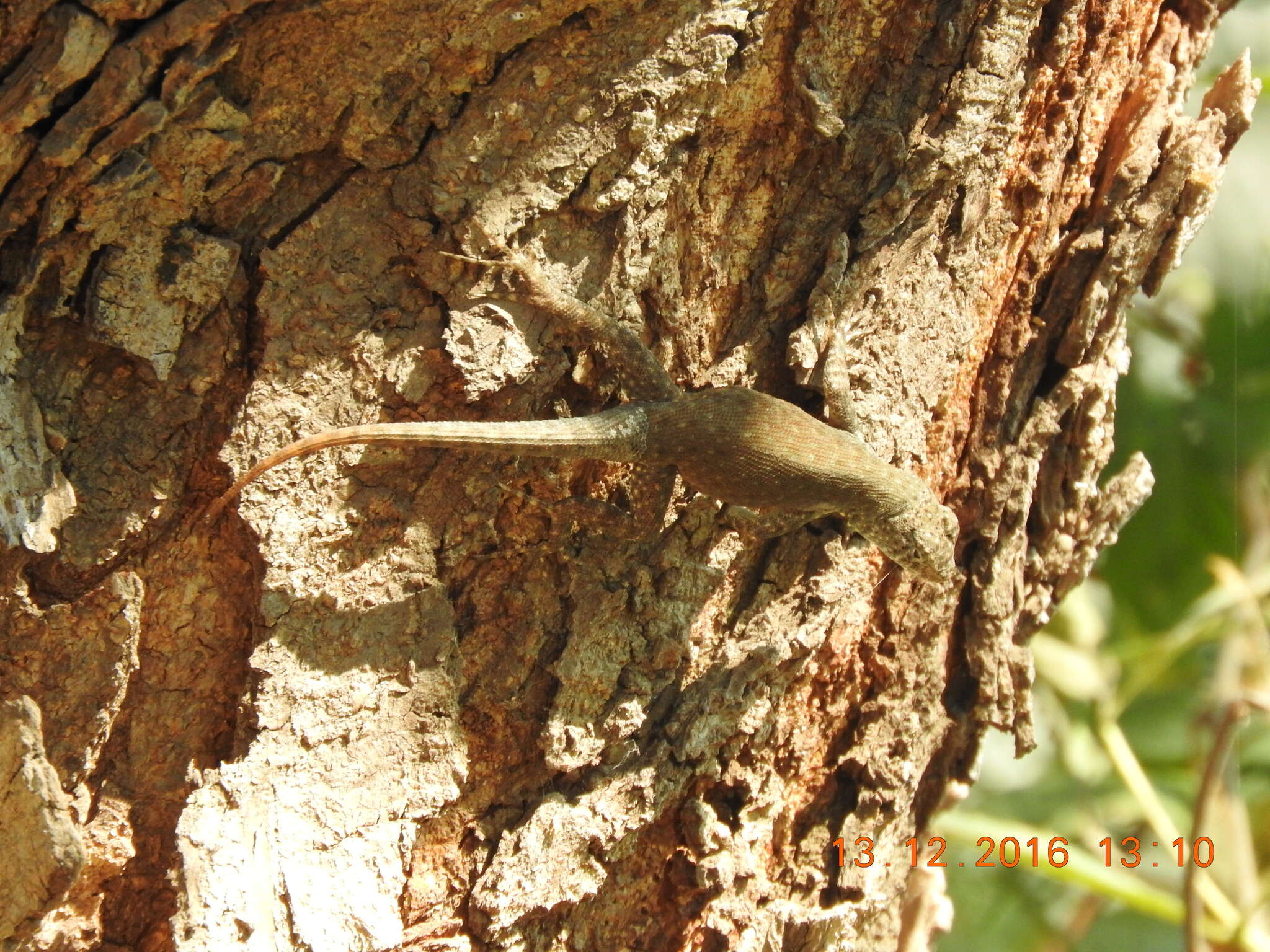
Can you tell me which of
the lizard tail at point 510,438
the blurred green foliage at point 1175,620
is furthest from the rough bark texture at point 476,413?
the blurred green foliage at point 1175,620

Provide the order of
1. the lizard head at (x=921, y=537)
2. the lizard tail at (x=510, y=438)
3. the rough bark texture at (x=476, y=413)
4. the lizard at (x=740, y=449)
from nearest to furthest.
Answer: the rough bark texture at (x=476, y=413), the lizard tail at (x=510, y=438), the lizard at (x=740, y=449), the lizard head at (x=921, y=537)

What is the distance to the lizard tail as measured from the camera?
2.65 metres

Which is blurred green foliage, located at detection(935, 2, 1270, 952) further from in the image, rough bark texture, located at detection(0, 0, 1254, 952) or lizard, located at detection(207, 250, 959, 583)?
lizard, located at detection(207, 250, 959, 583)

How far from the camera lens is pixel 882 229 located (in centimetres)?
317

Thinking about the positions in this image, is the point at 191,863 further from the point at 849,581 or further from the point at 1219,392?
the point at 1219,392

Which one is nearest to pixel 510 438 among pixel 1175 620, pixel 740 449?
pixel 740 449

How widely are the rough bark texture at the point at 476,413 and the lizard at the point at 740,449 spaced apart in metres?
0.08

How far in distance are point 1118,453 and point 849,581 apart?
298cm

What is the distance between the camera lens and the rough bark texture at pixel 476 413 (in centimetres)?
254

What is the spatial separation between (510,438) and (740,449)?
Result: 2.74ft

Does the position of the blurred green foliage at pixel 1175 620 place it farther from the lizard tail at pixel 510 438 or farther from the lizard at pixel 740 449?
the lizard tail at pixel 510 438

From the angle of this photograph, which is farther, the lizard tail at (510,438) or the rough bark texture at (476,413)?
the lizard tail at (510,438)

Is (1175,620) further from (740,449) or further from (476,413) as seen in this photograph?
(476,413)

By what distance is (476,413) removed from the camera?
2914mm
